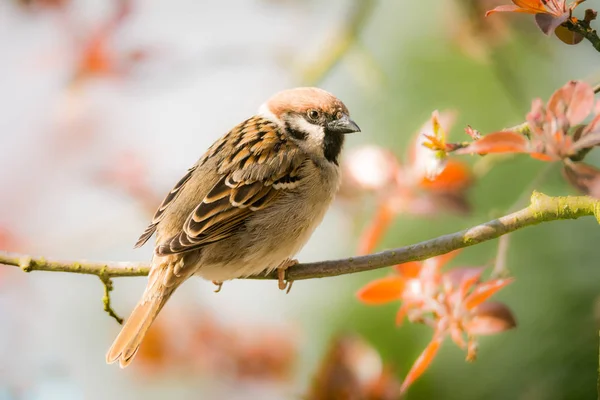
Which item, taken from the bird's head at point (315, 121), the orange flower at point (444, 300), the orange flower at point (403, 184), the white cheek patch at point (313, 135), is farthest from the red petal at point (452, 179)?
the white cheek patch at point (313, 135)

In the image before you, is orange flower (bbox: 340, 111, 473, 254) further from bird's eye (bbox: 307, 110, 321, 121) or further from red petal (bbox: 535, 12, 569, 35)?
red petal (bbox: 535, 12, 569, 35)

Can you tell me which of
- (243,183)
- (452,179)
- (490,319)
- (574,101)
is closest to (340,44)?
(243,183)

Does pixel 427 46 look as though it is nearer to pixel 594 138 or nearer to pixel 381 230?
pixel 381 230

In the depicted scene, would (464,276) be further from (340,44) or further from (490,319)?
(340,44)

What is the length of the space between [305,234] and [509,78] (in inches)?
34.8

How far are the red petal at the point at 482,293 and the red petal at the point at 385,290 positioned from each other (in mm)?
233

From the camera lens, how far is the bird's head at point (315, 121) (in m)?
2.72

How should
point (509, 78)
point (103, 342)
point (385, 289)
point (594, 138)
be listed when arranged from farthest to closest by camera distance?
point (103, 342) < point (509, 78) < point (385, 289) < point (594, 138)

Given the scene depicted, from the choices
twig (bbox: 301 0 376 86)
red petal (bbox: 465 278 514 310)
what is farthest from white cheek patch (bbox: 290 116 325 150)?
red petal (bbox: 465 278 514 310)

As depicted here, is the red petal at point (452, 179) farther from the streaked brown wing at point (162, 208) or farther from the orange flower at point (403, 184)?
the streaked brown wing at point (162, 208)

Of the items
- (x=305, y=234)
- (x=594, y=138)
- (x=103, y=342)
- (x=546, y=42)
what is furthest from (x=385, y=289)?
(x=103, y=342)

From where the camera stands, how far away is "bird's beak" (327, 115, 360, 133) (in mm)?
2676

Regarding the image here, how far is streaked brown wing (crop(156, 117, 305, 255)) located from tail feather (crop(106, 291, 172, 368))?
0.22m

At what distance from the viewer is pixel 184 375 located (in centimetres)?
319
